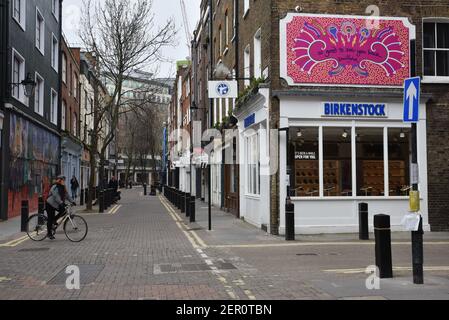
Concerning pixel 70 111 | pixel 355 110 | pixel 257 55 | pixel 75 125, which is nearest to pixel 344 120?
pixel 355 110

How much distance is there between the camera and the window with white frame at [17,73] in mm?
22448

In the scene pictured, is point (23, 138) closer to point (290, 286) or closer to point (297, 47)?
point (297, 47)

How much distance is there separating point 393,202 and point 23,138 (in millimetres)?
15816

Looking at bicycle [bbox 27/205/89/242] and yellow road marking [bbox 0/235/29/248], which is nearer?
yellow road marking [bbox 0/235/29/248]

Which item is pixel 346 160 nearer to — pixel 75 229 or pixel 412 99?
pixel 412 99

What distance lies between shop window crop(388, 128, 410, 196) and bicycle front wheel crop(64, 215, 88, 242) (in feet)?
30.7

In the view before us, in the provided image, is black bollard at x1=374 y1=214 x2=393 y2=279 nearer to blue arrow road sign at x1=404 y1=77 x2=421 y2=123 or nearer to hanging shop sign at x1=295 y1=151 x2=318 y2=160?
blue arrow road sign at x1=404 y1=77 x2=421 y2=123

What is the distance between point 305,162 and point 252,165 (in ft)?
10.1

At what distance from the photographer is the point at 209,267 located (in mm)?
10328

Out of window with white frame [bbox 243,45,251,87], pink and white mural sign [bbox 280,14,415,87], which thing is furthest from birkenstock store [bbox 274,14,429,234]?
window with white frame [bbox 243,45,251,87]

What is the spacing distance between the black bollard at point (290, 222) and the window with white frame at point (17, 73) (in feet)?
44.4

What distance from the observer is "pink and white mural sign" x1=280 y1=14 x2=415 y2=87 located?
1592 cm

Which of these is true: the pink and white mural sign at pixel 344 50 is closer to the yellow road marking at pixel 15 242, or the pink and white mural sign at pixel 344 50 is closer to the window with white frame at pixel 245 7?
the window with white frame at pixel 245 7
